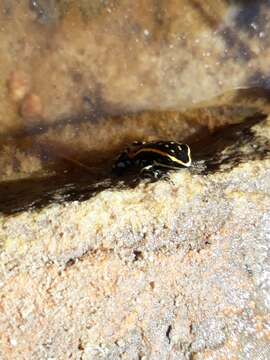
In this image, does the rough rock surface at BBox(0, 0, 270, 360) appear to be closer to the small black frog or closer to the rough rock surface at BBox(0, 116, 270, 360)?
the rough rock surface at BBox(0, 116, 270, 360)

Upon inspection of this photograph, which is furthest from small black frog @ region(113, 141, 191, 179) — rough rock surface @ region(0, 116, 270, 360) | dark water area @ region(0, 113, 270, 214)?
rough rock surface @ region(0, 116, 270, 360)

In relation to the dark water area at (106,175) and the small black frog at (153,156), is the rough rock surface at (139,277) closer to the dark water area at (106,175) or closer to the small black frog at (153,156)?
the dark water area at (106,175)

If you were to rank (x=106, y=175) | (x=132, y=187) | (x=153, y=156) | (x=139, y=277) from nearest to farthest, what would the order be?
(x=139, y=277) < (x=132, y=187) < (x=106, y=175) < (x=153, y=156)

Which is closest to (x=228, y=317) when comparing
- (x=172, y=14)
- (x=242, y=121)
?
(x=242, y=121)

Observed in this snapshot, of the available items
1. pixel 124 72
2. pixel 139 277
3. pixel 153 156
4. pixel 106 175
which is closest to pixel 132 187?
pixel 139 277

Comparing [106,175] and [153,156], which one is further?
[153,156]

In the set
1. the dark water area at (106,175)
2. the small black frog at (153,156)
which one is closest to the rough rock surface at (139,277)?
the dark water area at (106,175)

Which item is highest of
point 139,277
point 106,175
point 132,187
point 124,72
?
point 124,72

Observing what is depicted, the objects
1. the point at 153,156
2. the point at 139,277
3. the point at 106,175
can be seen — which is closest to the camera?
the point at 139,277

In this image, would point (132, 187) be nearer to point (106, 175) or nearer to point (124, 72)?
point (106, 175)
